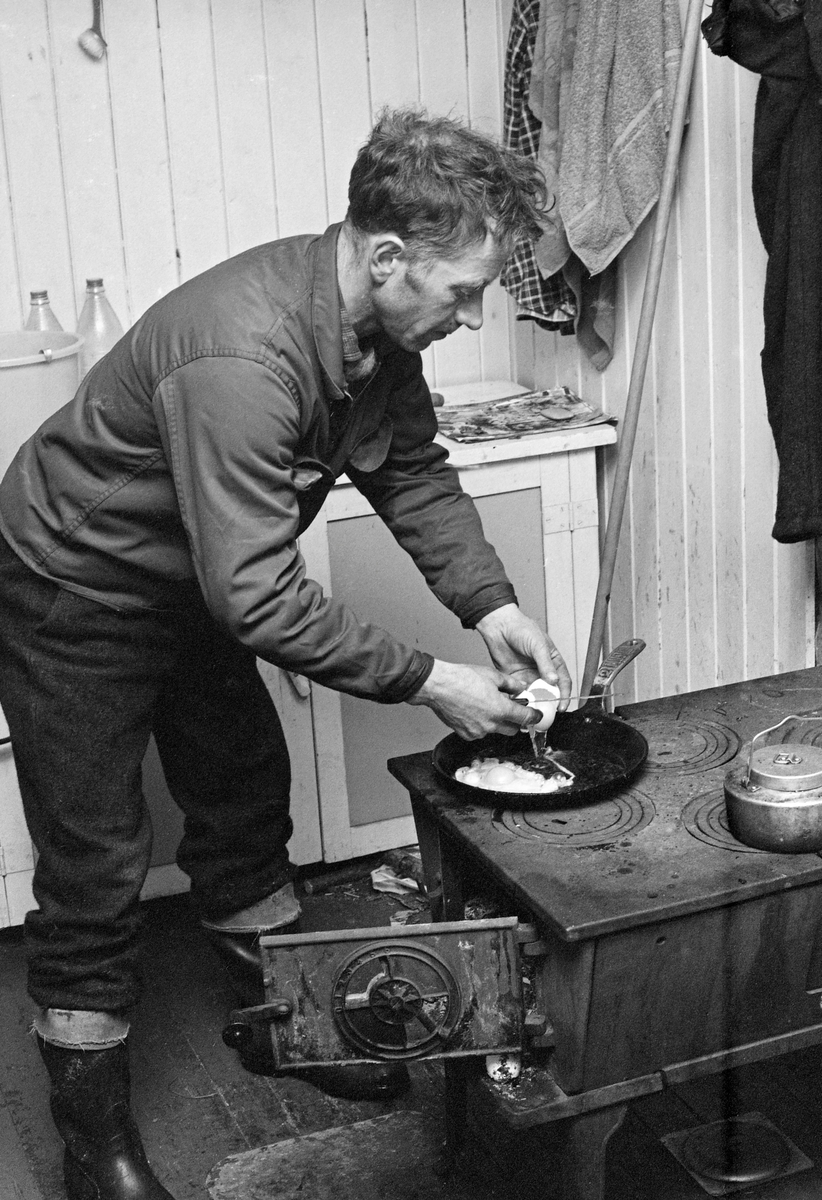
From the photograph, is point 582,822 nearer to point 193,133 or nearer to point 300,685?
point 300,685

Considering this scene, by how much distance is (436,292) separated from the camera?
194 centimetres

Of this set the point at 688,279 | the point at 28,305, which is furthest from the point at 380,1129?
the point at 28,305

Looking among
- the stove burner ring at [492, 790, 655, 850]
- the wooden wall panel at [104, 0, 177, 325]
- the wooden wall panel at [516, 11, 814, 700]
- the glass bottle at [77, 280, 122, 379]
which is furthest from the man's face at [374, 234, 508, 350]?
the wooden wall panel at [104, 0, 177, 325]

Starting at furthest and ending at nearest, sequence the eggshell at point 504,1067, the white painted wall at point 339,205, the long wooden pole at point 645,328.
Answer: the white painted wall at point 339,205 < the long wooden pole at point 645,328 < the eggshell at point 504,1067

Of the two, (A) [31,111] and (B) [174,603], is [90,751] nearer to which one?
(B) [174,603]

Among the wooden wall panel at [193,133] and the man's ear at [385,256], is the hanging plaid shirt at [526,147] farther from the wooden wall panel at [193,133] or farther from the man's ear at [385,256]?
the man's ear at [385,256]

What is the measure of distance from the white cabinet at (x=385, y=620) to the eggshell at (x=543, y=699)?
98 cm

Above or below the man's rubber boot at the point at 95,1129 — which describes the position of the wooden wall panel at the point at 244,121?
above

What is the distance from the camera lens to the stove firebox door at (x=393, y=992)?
1.77 m

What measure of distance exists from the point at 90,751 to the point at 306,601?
44 centimetres

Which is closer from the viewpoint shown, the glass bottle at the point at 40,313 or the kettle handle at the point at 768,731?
the kettle handle at the point at 768,731

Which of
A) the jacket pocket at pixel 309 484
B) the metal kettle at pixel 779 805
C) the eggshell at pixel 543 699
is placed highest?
the jacket pocket at pixel 309 484

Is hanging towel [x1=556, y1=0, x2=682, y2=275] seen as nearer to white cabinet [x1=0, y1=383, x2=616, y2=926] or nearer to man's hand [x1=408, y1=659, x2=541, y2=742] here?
white cabinet [x1=0, y1=383, x2=616, y2=926]

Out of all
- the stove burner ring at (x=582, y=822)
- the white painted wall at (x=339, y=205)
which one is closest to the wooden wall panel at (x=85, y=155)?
the white painted wall at (x=339, y=205)
